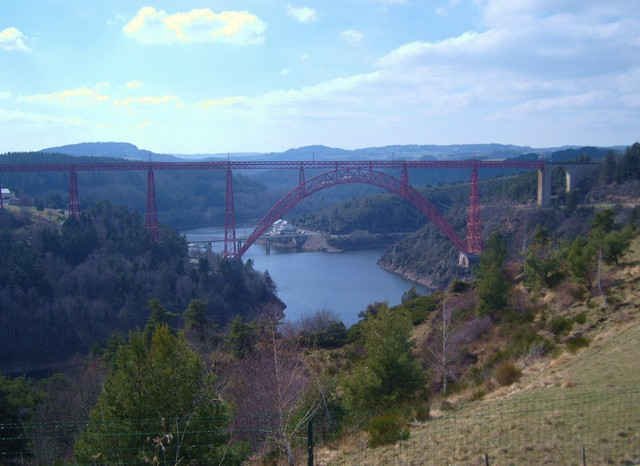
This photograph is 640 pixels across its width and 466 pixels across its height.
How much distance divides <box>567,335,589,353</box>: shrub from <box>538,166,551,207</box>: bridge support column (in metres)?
15.4

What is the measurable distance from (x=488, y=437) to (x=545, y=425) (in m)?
0.39

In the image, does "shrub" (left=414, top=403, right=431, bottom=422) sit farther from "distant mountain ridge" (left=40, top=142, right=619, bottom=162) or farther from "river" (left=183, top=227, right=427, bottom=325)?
"distant mountain ridge" (left=40, top=142, right=619, bottom=162)

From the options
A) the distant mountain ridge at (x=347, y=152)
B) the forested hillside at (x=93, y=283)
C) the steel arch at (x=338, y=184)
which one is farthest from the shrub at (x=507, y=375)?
the distant mountain ridge at (x=347, y=152)

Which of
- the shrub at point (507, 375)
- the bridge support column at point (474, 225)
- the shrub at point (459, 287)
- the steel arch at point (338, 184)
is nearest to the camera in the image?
the shrub at point (507, 375)

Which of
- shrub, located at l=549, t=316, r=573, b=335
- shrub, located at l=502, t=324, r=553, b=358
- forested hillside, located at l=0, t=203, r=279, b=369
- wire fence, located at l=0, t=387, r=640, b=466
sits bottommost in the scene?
forested hillside, located at l=0, t=203, r=279, b=369

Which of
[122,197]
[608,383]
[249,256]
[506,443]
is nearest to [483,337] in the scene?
[608,383]

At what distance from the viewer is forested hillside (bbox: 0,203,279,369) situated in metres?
15.1

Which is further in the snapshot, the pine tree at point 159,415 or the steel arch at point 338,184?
the steel arch at point 338,184

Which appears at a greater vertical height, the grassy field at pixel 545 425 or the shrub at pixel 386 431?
the grassy field at pixel 545 425

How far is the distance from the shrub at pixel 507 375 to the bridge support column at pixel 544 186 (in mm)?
16561

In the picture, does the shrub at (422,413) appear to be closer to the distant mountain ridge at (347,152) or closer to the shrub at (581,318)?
the shrub at (581,318)

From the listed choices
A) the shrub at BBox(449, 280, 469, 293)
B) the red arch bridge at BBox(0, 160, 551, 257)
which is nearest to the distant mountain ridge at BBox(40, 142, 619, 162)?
the red arch bridge at BBox(0, 160, 551, 257)

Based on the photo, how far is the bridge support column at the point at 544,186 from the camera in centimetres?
2092

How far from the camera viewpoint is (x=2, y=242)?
16891mm
